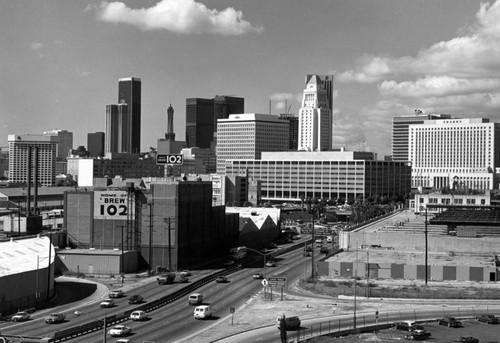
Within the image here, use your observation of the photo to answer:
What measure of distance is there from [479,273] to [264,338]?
1835 inches

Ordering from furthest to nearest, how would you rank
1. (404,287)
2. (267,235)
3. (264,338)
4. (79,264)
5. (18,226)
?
1. (267,235)
2. (18,226)
3. (79,264)
4. (404,287)
5. (264,338)

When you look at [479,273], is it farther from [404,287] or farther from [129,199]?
[129,199]

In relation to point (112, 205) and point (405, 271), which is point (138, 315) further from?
point (405, 271)

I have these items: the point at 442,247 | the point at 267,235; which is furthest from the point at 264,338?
the point at 267,235

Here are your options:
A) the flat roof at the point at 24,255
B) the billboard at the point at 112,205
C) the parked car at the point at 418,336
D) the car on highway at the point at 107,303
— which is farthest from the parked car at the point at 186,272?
the parked car at the point at 418,336

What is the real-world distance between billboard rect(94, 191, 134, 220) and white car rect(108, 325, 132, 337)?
4636cm

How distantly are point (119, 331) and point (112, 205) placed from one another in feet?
163

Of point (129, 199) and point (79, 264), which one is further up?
point (129, 199)

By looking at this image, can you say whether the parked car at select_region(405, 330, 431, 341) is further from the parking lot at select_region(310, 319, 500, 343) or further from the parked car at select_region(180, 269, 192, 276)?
the parked car at select_region(180, 269, 192, 276)

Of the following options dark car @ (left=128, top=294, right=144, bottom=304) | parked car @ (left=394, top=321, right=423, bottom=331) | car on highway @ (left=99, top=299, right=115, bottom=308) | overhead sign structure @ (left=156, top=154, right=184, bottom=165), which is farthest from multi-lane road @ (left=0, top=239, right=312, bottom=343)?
overhead sign structure @ (left=156, top=154, right=184, bottom=165)

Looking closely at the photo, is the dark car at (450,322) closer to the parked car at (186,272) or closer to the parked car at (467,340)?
the parked car at (467,340)

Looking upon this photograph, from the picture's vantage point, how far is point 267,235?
16375cm

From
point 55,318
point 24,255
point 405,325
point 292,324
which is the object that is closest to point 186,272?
point 24,255

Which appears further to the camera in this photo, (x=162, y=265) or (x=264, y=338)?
(x=162, y=265)
